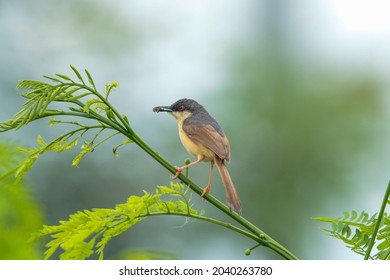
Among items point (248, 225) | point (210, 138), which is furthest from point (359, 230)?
point (210, 138)

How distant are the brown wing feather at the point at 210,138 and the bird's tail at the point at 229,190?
54 millimetres

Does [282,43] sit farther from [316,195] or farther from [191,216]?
[191,216]

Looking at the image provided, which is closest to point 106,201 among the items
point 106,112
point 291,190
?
point 291,190

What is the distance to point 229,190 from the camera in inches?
61.8

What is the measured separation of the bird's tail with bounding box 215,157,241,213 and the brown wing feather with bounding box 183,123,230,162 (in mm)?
54

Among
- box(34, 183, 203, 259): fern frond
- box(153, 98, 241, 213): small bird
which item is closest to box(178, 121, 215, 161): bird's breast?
box(153, 98, 241, 213): small bird

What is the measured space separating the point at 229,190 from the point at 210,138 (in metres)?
0.66

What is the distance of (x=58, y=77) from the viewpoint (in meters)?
0.91

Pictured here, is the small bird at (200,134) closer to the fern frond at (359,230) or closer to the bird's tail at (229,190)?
the bird's tail at (229,190)

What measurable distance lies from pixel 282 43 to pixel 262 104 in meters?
1.56

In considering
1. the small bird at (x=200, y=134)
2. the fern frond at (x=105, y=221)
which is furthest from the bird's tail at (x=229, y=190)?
the fern frond at (x=105, y=221)

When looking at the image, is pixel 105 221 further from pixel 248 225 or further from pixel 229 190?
pixel 229 190

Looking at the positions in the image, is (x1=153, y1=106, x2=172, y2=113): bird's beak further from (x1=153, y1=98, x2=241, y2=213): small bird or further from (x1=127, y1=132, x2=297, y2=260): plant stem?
(x1=127, y1=132, x2=297, y2=260): plant stem

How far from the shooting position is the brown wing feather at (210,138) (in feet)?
7.07
